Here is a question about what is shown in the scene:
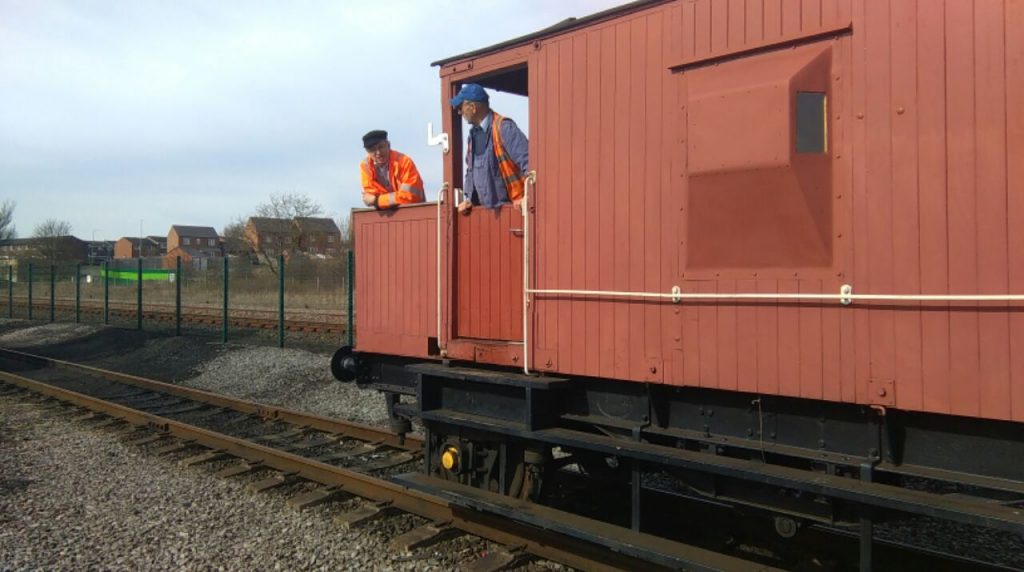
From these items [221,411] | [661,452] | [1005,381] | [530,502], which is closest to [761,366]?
[661,452]

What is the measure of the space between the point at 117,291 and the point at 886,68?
29.4m

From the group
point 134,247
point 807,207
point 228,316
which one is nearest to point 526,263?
point 807,207

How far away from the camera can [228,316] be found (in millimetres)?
18812

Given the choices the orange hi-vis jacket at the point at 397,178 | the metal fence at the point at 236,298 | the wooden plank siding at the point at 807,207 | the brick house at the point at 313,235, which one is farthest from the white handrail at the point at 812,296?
the brick house at the point at 313,235

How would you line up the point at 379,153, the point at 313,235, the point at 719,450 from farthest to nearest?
1. the point at 313,235
2. the point at 379,153
3. the point at 719,450

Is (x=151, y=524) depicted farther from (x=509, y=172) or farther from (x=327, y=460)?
(x=509, y=172)

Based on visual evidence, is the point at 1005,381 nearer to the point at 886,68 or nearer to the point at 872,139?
the point at 872,139

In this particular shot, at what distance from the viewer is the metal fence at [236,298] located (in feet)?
53.5

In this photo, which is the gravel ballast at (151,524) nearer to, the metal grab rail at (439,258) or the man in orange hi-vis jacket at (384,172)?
the metal grab rail at (439,258)

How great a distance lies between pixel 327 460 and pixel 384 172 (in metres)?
2.90

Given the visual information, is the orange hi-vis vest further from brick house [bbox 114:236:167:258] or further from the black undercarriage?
brick house [bbox 114:236:167:258]

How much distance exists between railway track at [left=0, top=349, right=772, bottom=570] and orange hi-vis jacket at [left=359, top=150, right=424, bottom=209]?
210 centimetres

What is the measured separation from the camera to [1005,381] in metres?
2.72

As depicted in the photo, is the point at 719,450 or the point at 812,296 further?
the point at 719,450
